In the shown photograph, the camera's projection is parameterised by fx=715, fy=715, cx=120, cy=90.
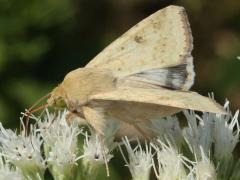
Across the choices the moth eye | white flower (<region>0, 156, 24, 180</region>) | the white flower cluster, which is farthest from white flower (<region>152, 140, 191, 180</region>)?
white flower (<region>0, 156, 24, 180</region>)

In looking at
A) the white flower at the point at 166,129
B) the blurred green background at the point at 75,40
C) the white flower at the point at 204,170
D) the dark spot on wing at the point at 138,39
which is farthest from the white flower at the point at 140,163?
→ the blurred green background at the point at 75,40

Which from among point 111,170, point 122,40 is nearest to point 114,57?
point 122,40

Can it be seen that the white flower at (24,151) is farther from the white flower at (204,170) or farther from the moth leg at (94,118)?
the white flower at (204,170)

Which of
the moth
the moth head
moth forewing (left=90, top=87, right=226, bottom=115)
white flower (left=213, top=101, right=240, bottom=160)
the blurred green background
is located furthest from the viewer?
the blurred green background

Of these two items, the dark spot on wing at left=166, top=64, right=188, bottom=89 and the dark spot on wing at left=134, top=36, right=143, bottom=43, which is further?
the dark spot on wing at left=134, top=36, right=143, bottom=43

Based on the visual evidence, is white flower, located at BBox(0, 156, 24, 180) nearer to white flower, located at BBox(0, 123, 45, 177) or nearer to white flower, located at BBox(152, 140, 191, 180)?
white flower, located at BBox(0, 123, 45, 177)

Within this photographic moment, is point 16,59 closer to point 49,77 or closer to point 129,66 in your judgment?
point 49,77

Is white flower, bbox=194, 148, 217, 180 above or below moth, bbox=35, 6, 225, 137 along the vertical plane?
below
